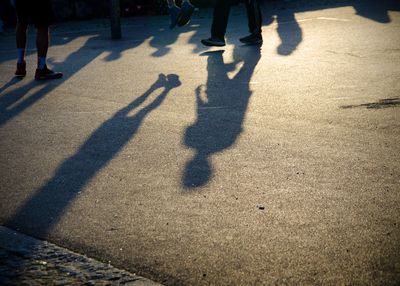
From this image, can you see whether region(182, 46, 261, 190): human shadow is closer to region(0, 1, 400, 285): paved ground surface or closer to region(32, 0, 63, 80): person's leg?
region(0, 1, 400, 285): paved ground surface

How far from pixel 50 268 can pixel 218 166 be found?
1434 mm

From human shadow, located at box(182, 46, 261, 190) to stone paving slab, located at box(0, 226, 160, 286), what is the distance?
3.15 feet

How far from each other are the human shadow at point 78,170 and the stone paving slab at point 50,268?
177 millimetres

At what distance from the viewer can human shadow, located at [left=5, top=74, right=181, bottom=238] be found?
2.61 metres

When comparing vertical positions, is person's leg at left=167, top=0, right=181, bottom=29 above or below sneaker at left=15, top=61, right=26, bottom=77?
above

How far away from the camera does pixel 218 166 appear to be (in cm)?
323

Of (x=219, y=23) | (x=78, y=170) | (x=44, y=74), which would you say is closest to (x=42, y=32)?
(x=44, y=74)

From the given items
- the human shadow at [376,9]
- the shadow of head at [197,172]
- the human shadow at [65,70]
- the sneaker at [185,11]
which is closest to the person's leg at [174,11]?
the sneaker at [185,11]

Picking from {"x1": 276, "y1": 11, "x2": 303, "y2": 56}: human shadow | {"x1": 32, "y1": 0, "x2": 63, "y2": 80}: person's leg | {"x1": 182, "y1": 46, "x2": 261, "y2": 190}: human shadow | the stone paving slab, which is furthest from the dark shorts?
the stone paving slab

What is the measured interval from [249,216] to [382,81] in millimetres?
3239

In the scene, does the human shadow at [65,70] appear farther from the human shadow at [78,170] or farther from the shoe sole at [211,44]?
the shoe sole at [211,44]

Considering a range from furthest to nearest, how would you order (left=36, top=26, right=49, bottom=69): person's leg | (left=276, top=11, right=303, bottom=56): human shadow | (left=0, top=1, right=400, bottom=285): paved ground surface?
(left=276, top=11, right=303, bottom=56): human shadow, (left=36, top=26, right=49, bottom=69): person's leg, (left=0, top=1, right=400, bottom=285): paved ground surface

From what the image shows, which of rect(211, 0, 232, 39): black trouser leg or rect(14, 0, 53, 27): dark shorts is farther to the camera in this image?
rect(211, 0, 232, 39): black trouser leg

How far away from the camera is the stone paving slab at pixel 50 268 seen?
201 cm
